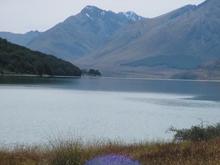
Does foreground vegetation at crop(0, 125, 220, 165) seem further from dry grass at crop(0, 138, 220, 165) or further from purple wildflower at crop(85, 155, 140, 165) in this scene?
purple wildflower at crop(85, 155, 140, 165)

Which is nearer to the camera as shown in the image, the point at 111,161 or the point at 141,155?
the point at 111,161

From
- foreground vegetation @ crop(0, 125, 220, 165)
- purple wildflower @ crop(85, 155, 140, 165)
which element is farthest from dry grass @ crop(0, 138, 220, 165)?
purple wildflower @ crop(85, 155, 140, 165)

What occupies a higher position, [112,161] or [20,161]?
[112,161]

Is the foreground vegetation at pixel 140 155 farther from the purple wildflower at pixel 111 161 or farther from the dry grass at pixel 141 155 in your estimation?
the purple wildflower at pixel 111 161

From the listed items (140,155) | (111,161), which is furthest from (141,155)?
(111,161)

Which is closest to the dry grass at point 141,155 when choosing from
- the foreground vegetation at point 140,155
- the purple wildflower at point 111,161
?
the foreground vegetation at point 140,155

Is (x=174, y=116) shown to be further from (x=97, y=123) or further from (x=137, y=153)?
(x=137, y=153)

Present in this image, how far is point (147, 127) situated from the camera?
198ft

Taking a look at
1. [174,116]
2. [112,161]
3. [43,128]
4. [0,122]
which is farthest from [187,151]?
[174,116]

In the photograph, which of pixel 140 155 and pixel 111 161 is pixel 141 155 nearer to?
pixel 140 155

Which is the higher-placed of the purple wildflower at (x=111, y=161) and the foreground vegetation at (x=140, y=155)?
the purple wildflower at (x=111, y=161)

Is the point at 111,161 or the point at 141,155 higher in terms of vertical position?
the point at 111,161

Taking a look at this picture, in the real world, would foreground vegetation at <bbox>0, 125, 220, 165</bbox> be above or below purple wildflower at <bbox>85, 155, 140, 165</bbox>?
below

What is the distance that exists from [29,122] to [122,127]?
33.2 ft
